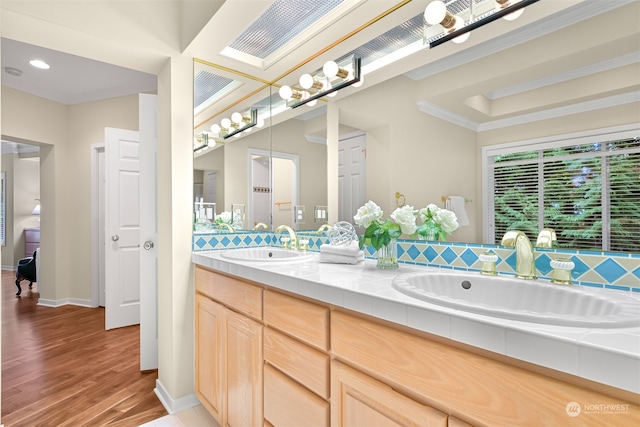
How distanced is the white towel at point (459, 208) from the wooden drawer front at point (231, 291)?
88 cm

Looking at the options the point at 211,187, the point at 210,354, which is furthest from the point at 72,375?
the point at 211,187

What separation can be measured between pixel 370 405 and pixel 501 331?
1.51 ft

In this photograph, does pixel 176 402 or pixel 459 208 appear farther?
pixel 176 402

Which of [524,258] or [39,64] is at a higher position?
[39,64]

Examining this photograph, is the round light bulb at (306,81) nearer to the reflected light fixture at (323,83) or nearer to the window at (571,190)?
the reflected light fixture at (323,83)

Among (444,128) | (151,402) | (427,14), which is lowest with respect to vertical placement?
(151,402)

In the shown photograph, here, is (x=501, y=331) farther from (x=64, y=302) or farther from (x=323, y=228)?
(x=64, y=302)

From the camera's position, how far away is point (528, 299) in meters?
1.03

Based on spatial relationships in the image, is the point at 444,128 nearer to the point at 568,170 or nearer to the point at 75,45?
the point at 568,170

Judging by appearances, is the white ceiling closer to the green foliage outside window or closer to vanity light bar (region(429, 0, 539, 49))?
vanity light bar (region(429, 0, 539, 49))

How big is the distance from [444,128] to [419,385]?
104cm

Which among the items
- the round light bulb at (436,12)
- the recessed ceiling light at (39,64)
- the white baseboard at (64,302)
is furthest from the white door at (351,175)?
the white baseboard at (64,302)

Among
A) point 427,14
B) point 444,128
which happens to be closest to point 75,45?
point 427,14

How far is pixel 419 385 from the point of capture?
0.79m
